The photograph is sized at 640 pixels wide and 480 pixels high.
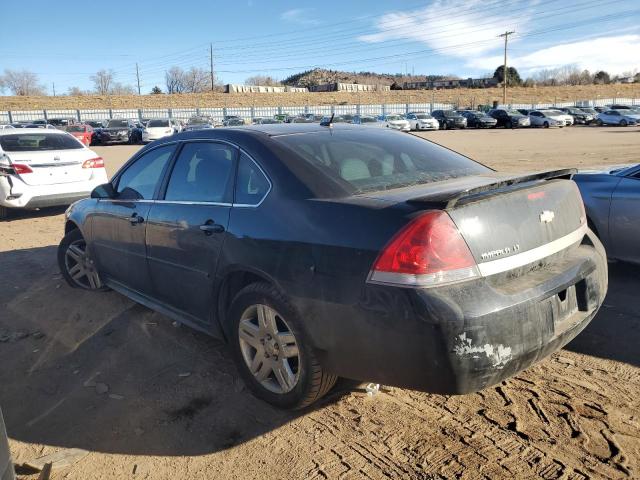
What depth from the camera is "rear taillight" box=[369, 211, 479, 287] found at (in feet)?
7.86

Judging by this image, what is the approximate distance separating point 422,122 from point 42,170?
3799 centimetres

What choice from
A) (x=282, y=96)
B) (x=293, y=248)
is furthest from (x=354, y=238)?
(x=282, y=96)

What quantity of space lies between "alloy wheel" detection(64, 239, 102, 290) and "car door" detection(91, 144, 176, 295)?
396 mm

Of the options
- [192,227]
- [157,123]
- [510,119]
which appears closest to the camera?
[192,227]

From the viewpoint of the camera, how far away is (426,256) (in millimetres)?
2398

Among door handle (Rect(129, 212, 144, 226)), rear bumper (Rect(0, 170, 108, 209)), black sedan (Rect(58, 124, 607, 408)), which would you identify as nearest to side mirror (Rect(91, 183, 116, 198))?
door handle (Rect(129, 212, 144, 226))

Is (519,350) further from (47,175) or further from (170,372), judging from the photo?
(47,175)

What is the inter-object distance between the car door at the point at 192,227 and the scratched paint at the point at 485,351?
155 centimetres

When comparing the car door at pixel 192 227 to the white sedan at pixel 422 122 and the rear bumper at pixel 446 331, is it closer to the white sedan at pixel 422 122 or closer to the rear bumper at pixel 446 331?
the rear bumper at pixel 446 331

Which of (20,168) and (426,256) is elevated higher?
(20,168)

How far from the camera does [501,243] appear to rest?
260cm

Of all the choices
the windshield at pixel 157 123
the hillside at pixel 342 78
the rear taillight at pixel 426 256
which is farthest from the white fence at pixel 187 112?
the hillside at pixel 342 78

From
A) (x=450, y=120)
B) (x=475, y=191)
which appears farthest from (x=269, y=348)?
(x=450, y=120)

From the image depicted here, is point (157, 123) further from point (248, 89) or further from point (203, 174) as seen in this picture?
point (248, 89)
